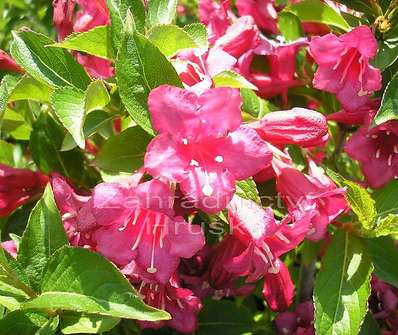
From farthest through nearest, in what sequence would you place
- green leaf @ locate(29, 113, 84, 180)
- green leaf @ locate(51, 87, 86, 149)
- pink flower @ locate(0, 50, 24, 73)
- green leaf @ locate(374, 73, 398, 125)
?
1. green leaf @ locate(29, 113, 84, 180)
2. pink flower @ locate(0, 50, 24, 73)
3. green leaf @ locate(374, 73, 398, 125)
4. green leaf @ locate(51, 87, 86, 149)

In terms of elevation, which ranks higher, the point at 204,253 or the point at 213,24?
the point at 213,24

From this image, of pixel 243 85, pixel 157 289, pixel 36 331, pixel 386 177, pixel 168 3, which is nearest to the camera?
pixel 36 331

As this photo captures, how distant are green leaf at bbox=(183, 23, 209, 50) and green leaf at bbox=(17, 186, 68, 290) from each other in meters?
0.58

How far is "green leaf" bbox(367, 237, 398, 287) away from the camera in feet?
6.06

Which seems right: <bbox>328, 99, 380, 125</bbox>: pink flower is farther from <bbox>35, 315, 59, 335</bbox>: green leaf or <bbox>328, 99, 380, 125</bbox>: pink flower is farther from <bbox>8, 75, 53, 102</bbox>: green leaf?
<bbox>35, 315, 59, 335</bbox>: green leaf

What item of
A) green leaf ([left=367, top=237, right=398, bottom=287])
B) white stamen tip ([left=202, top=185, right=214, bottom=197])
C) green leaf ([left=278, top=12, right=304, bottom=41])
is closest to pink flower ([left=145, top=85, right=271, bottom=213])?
white stamen tip ([left=202, top=185, right=214, bottom=197])

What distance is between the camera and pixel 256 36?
2.00 m

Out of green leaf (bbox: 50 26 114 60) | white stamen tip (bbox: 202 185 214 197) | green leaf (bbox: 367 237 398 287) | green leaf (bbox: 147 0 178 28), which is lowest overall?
green leaf (bbox: 367 237 398 287)

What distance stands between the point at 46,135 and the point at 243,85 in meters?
0.78

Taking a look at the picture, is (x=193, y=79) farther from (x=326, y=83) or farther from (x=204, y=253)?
(x=204, y=253)

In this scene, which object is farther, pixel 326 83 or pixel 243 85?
pixel 326 83

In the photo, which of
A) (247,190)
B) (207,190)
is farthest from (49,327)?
(247,190)

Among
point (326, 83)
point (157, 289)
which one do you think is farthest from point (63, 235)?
point (326, 83)

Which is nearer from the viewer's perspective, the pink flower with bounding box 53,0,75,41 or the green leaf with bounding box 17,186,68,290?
the green leaf with bounding box 17,186,68,290
